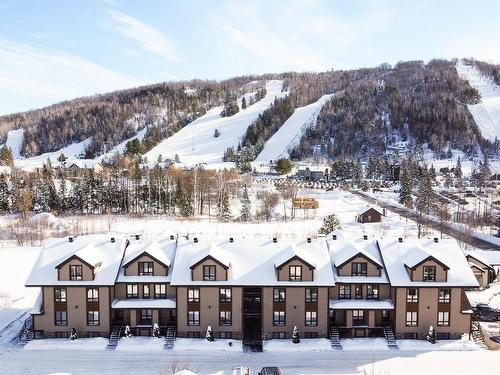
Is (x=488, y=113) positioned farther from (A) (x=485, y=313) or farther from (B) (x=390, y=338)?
(B) (x=390, y=338)

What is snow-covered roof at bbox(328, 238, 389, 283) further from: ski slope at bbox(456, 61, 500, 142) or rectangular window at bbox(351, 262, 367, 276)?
ski slope at bbox(456, 61, 500, 142)

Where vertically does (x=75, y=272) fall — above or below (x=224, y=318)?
above

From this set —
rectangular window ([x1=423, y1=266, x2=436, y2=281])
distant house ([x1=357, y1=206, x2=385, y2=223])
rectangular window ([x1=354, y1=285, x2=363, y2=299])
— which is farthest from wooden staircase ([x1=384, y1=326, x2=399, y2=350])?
distant house ([x1=357, y1=206, x2=385, y2=223])

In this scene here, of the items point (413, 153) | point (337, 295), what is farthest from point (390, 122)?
point (337, 295)

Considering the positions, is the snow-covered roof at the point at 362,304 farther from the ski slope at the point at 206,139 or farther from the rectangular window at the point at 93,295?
the ski slope at the point at 206,139

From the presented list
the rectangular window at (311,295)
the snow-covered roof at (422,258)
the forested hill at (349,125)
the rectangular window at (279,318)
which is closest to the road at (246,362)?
the rectangular window at (279,318)

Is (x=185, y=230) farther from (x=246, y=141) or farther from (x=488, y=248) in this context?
(x=246, y=141)

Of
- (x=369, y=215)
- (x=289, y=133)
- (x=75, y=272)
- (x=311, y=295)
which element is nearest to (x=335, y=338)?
(x=311, y=295)
